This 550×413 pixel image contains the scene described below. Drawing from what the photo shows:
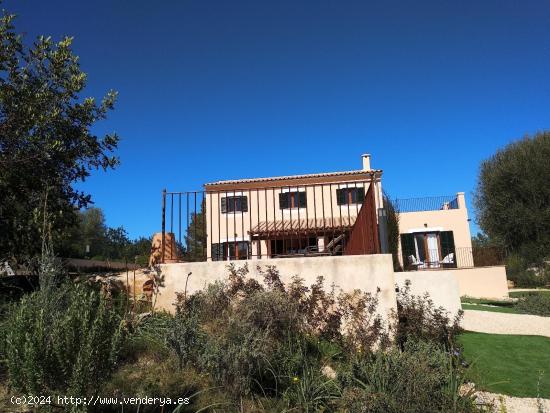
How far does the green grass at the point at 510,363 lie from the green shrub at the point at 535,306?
5.40m

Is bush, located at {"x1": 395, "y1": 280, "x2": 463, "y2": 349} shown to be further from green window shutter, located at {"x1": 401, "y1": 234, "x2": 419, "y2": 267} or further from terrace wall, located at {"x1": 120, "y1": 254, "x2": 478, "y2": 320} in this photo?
green window shutter, located at {"x1": 401, "y1": 234, "x2": 419, "y2": 267}

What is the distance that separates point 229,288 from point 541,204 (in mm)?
23728

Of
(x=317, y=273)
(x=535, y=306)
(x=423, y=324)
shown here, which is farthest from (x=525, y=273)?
(x=317, y=273)

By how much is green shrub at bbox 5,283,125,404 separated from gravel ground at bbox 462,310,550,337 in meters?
8.58

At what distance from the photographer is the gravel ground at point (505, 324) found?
30.5 ft

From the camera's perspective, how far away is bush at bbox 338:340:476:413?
3566 mm

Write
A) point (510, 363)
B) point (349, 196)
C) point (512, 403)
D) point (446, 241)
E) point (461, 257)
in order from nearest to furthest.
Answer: point (512, 403)
point (510, 363)
point (349, 196)
point (461, 257)
point (446, 241)

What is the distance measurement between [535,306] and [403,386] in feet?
39.5

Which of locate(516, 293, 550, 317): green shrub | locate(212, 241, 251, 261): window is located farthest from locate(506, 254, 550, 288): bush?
locate(212, 241, 251, 261): window

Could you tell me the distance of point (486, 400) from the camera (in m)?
4.69

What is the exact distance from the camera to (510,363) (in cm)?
618

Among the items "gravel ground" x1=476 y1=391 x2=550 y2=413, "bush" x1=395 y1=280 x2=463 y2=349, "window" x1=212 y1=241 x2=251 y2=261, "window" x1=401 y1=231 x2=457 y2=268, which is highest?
"window" x1=401 y1=231 x2=457 y2=268

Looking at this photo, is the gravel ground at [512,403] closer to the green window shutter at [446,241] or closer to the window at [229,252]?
the window at [229,252]

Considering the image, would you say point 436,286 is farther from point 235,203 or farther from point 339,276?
point 235,203
